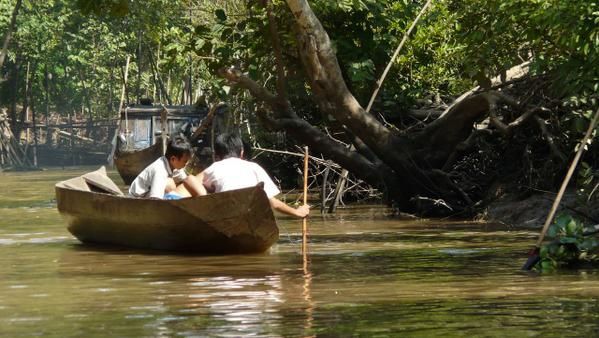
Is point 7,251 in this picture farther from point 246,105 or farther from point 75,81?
point 75,81

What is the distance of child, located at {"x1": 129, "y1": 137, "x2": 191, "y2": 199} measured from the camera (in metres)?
11.2

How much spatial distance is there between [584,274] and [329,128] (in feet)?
30.1

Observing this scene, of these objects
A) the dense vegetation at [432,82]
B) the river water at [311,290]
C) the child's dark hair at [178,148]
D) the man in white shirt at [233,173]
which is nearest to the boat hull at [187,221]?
the river water at [311,290]

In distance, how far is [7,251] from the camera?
470 inches

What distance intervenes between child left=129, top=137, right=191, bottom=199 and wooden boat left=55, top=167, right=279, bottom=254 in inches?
10.2

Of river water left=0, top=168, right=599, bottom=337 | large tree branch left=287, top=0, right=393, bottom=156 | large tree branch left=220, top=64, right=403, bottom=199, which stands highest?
large tree branch left=287, top=0, right=393, bottom=156

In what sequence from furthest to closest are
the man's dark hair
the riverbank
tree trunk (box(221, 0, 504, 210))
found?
tree trunk (box(221, 0, 504, 210)) < the riverbank < the man's dark hair

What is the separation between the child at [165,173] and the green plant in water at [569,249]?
141 inches

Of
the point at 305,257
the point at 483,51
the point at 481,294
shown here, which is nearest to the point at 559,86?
the point at 483,51

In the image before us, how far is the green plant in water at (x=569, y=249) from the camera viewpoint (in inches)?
353

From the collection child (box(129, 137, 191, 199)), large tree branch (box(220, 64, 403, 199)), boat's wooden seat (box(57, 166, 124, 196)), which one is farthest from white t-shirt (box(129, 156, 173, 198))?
large tree branch (box(220, 64, 403, 199))

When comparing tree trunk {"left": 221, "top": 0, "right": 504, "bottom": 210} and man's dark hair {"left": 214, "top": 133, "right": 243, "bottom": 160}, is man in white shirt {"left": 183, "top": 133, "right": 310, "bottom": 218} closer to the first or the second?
man's dark hair {"left": 214, "top": 133, "right": 243, "bottom": 160}

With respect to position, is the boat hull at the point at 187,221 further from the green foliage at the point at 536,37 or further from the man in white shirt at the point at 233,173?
the green foliage at the point at 536,37

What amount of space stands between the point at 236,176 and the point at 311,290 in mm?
2765
